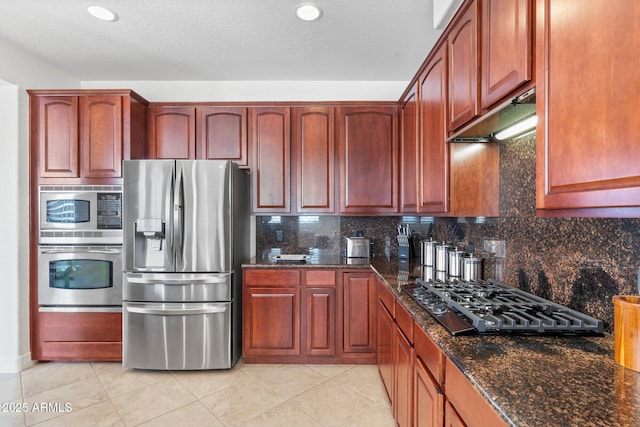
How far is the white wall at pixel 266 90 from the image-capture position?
3.38m

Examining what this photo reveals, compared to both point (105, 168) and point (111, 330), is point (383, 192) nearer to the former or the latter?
point (105, 168)

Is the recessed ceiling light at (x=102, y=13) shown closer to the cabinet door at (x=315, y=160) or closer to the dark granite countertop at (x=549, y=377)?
the cabinet door at (x=315, y=160)

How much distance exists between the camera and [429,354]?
4.20ft

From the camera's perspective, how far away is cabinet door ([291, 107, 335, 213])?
3086mm

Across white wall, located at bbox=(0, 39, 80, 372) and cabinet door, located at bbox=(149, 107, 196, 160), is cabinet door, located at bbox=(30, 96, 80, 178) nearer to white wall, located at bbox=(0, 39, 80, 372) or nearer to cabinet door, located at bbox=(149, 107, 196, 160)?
white wall, located at bbox=(0, 39, 80, 372)

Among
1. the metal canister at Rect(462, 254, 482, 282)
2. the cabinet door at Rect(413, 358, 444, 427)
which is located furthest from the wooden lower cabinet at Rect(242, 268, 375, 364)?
the cabinet door at Rect(413, 358, 444, 427)

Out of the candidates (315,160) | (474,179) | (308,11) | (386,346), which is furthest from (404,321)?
(308,11)

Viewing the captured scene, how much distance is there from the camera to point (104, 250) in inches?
110

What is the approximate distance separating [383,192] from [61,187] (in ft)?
9.65

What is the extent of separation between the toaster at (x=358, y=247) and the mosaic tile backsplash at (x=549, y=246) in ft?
2.31

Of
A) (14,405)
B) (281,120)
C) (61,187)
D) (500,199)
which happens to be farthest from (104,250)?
(500,199)

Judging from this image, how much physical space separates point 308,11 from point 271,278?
2.11m

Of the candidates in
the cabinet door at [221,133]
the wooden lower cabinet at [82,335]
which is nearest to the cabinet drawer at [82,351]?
the wooden lower cabinet at [82,335]

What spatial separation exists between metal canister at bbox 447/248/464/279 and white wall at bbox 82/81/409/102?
6.37 ft
